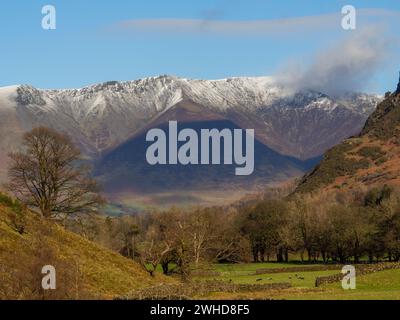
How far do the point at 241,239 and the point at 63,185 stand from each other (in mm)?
81692

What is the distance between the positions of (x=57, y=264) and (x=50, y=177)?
34.9m

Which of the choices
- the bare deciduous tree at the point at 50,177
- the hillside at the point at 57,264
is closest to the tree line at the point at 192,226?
the bare deciduous tree at the point at 50,177

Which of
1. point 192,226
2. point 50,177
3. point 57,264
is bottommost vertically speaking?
point 57,264

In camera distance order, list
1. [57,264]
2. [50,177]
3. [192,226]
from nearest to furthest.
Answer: [57,264] < [50,177] < [192,226]

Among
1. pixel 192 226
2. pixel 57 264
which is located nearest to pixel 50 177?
pixel 192 226

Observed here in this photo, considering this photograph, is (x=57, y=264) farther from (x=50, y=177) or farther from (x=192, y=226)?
(x=192, y=226)

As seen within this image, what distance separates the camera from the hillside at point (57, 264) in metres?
37.4

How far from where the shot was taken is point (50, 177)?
73000mm

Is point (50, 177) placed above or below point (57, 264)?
above

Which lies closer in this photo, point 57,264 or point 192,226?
point 57,264

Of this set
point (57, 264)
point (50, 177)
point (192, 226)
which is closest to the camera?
point (57, 264)

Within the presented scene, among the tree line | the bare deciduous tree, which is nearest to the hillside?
the tree line
